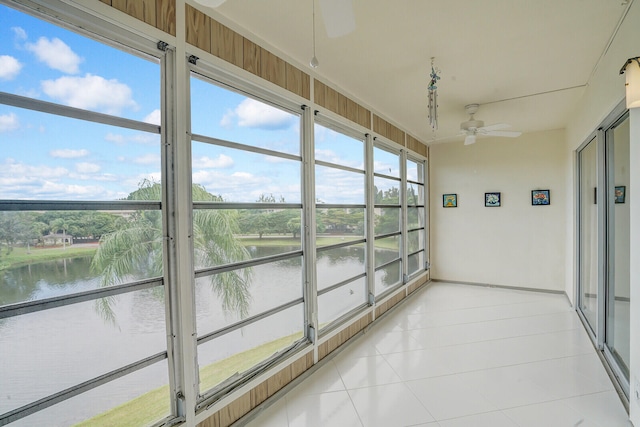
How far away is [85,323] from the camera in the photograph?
154 centimetres

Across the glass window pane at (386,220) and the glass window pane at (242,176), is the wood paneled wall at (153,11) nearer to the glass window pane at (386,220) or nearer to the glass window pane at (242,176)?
the glass window pane at (242,176)

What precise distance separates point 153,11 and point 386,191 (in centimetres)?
372

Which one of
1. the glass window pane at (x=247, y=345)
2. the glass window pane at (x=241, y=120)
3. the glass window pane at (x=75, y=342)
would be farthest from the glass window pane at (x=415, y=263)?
the glass window pane at (x=75, y=342)

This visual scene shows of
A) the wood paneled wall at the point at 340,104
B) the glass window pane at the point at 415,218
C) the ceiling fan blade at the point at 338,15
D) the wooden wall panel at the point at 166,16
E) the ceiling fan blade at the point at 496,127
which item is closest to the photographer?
the ceiling fan blade at the point at 338,15

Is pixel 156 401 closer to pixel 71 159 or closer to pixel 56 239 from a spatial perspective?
pixel 56 239

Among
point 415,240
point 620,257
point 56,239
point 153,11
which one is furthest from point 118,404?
point 415,240

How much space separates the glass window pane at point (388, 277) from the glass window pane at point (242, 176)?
2.19m

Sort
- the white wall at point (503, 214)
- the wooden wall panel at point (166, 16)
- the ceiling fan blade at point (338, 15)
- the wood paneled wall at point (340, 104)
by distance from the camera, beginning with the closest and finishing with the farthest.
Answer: the ceiling fan blade at point (338, 15), the wooden wall panel at point (166, 16), the wood paneled wall at point (340, 104), the white wall at point (503, 214)

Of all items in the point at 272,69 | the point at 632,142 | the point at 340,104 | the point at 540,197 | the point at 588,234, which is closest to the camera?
the point at 632,142

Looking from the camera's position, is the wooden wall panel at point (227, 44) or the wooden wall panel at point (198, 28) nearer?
the wooden wall panel at point (198, 28)

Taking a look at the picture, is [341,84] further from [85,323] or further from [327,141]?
[85,323]

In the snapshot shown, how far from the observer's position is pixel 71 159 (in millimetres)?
1521

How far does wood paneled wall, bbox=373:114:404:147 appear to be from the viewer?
14.3 feet

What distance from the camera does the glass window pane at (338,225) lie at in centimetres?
327
